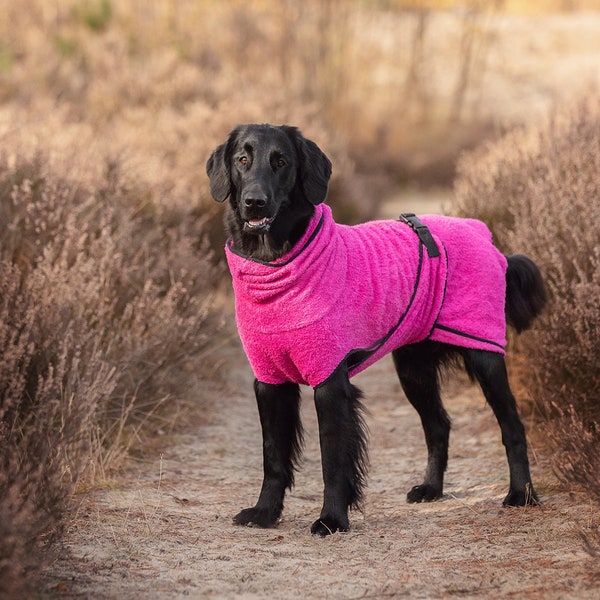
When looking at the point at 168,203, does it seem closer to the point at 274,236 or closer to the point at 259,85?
the point at 274,236

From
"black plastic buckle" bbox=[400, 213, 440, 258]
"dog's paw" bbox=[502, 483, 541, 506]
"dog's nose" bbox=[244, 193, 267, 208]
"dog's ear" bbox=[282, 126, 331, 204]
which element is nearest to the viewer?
"dog's nose" bbox=[244, 193, 267, 208]

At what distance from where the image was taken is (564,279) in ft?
15.5

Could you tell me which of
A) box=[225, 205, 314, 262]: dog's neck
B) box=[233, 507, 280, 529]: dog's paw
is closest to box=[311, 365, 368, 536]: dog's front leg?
box=[233, 507, 280, 529]: dog's paw

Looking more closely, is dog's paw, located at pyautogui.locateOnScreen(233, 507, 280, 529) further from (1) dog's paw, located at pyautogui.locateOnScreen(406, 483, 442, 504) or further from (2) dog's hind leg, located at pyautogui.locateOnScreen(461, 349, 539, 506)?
(2) dog's hind leg, located at pyautogui.locateOnScreen(461, 349, 539, 506)

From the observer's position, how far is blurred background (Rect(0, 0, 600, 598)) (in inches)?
153

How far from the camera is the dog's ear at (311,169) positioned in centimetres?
400

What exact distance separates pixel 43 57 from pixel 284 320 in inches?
437

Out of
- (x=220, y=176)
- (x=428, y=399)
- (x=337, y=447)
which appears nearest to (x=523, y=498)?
(x=428, y=399)

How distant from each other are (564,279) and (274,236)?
163 centimetres

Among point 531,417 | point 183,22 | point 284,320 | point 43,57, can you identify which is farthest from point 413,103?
point 284,320

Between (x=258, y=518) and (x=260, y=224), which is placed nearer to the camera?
(x=260, y=224)

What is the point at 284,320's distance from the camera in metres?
3.84

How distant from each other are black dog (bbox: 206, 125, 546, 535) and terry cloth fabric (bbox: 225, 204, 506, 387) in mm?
71

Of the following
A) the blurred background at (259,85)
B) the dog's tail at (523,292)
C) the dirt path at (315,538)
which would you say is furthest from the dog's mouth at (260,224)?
the blurred background at (259,85)
